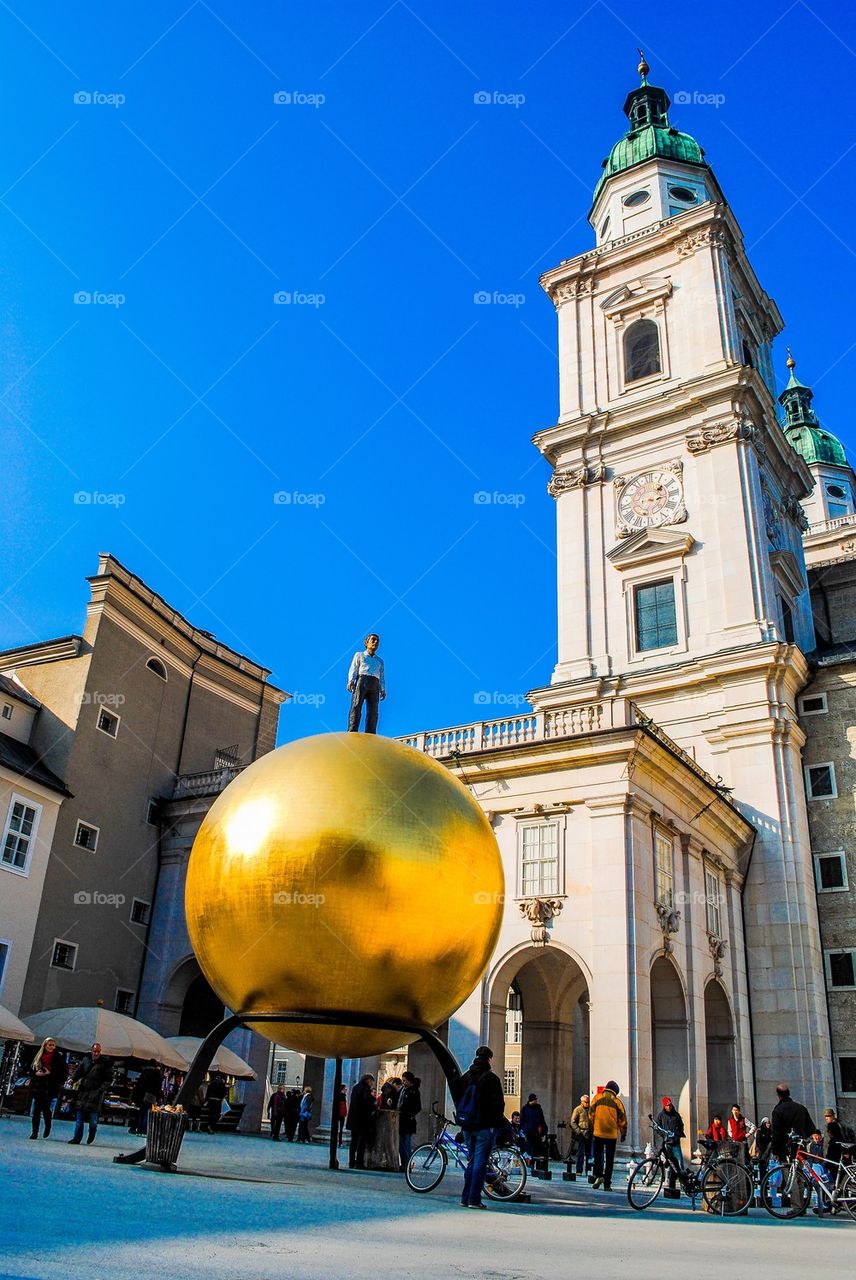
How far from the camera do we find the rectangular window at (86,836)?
2793 centimetres

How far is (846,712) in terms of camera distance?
32281mm

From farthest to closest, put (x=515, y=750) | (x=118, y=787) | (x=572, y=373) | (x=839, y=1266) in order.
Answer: (x=572, y=373) → (x=118, y=787) → (x=515, y=750) → (x=839, y=1266)


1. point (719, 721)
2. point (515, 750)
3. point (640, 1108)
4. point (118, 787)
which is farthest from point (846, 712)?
point (118, 787)

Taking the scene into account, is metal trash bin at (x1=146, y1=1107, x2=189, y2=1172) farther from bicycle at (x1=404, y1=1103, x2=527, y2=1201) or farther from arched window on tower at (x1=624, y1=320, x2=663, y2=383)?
arched window on tower at (x1=624, y1=320, x2=663, y2=383)

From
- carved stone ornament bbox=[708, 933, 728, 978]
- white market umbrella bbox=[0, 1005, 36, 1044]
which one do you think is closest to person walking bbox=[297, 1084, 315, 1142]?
white market umbrella bbox=[0, 1005, 36, 1044]

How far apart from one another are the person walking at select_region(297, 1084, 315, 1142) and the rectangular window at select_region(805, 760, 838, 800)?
18.2m

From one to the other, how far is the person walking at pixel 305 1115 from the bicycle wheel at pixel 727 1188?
487 inches

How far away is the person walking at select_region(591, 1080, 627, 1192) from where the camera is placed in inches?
588

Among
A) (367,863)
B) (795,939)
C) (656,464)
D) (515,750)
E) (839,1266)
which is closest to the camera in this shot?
(839,1266)

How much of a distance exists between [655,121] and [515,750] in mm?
38482

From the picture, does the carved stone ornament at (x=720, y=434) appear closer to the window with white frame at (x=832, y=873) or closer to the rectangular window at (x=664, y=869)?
the window with white frame at (x=832, y=873)

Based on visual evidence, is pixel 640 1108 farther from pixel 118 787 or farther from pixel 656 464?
pixel 656 464

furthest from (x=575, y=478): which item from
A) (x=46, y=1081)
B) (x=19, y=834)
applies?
(x=46, y=1081)

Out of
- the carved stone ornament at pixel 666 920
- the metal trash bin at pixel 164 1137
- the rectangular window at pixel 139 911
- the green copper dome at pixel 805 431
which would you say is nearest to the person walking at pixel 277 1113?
the rectangular window at pixel 139 911
